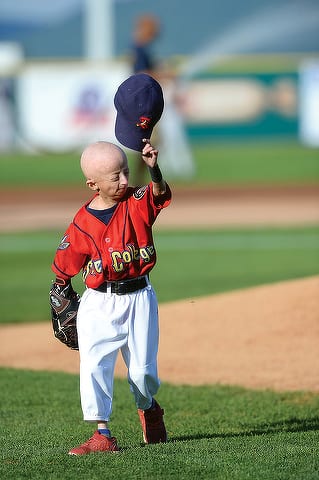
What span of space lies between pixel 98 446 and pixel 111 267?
81 centimetres

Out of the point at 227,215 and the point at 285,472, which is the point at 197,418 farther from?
the point at 227,215

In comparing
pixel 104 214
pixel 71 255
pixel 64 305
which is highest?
pixel 104 214

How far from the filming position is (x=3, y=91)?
101 feet

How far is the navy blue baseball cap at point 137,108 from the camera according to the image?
452cm

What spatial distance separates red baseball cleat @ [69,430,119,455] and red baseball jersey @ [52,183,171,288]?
27.2 inches

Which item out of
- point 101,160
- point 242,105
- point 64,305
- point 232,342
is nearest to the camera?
point 101,160

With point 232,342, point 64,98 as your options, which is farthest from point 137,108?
point 64,98

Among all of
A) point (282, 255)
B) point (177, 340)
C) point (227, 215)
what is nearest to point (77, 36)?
point (227, 215)

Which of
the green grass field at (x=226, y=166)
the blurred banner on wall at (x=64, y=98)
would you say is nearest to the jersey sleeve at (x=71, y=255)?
the green grass field at (x=226, y=166)

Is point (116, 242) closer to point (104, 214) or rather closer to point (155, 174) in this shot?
point (104, 214)

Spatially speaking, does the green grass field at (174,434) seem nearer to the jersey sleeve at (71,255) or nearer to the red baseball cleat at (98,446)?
the red baseball cleat at (98,446)

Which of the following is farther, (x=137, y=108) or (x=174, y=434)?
(x=174, y=434)

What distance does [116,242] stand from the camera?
460cm

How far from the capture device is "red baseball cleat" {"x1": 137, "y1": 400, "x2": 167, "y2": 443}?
4.97m
